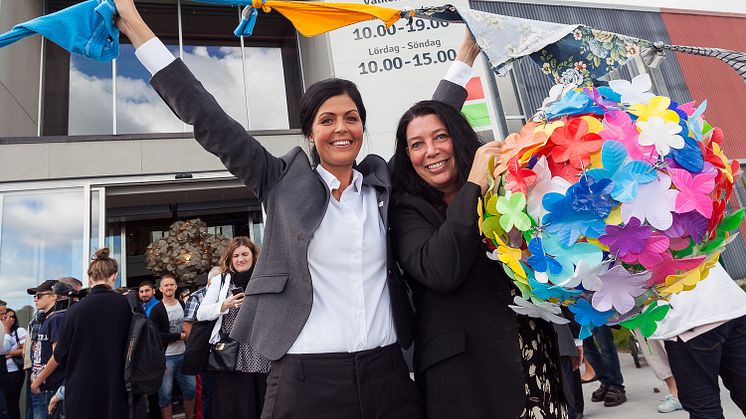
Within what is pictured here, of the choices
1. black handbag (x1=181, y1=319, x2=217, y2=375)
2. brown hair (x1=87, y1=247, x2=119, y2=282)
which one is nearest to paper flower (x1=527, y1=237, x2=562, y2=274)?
black handbag (x1=181, y1=319, x2=217, y2=375)

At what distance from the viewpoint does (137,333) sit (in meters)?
3.82

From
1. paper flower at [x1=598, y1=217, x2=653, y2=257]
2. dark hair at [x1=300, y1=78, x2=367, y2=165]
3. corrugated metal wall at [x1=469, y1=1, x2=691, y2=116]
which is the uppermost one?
corrugated metal wall at [x1=469, y1=1, x2=691, y2=116]

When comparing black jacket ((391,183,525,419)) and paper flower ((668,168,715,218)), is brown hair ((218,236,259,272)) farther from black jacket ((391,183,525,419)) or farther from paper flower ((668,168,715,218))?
paper flower ((668,168,715,218))

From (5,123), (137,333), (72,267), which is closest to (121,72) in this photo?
(5,123)

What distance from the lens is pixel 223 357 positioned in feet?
11.5

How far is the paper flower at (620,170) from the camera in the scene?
1071 mm

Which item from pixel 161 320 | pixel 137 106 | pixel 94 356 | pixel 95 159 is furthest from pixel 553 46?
pixel 137 106

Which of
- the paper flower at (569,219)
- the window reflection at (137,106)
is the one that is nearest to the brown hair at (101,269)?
the paper flower at (569,219)

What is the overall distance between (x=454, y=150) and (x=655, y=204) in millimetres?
637

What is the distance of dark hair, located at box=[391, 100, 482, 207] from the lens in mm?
1564

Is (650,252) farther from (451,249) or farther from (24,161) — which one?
(24,161)

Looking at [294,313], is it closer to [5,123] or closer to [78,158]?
[78,158]

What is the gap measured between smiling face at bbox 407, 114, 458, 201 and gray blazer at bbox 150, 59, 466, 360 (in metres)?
0.17

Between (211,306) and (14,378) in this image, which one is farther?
(14,378)
